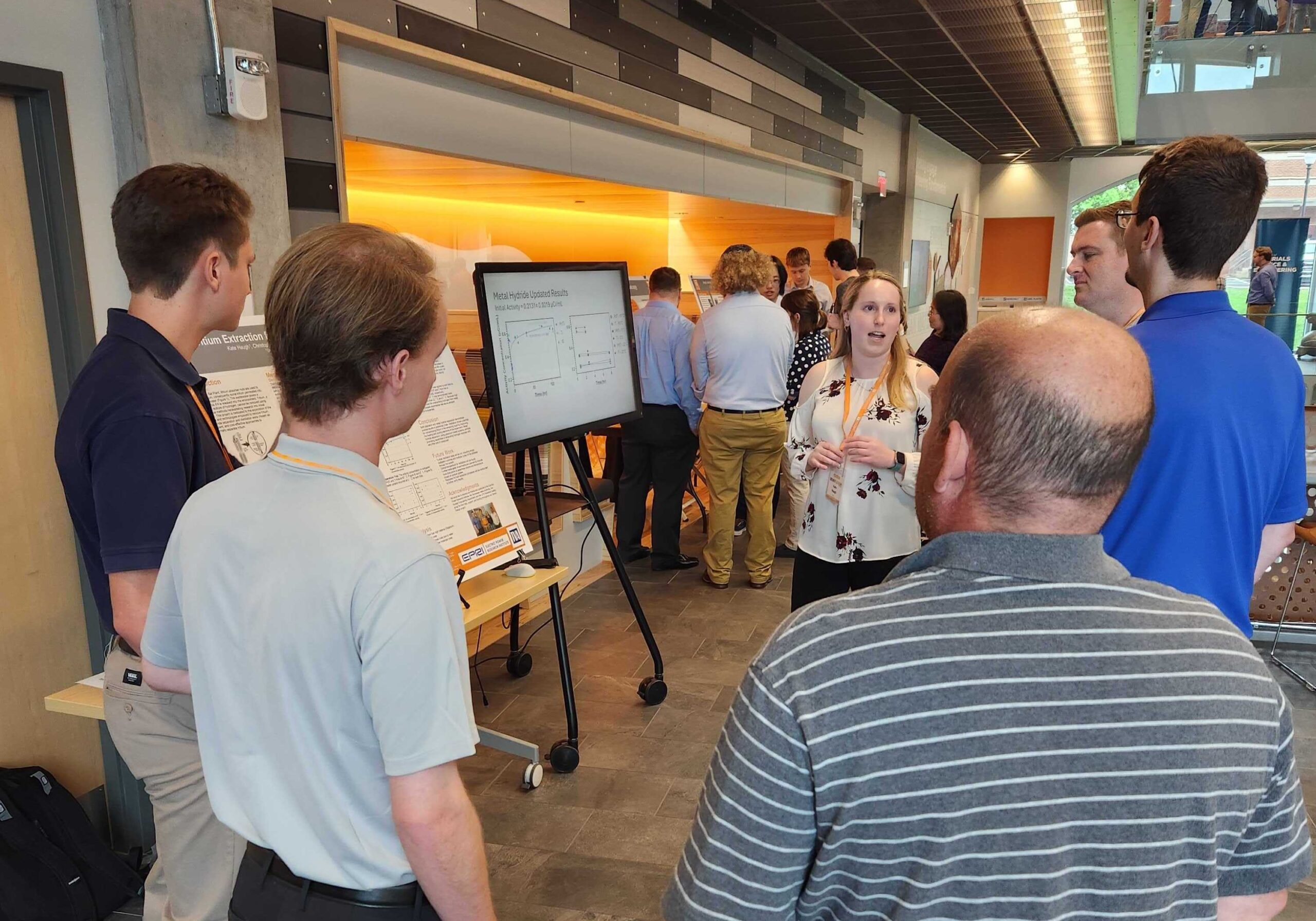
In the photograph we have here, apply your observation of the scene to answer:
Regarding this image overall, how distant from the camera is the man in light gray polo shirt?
41.3 inches

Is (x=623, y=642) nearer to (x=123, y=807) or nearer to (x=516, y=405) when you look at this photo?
(x=516, y=405)

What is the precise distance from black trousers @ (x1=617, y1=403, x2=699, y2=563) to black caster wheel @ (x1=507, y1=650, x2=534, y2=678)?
156 centimetres

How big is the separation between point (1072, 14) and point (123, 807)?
7.10 meters

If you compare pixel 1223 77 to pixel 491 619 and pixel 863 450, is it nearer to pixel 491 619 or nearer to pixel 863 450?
pixel 863 450

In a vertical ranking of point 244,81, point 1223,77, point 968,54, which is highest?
point 1223,77

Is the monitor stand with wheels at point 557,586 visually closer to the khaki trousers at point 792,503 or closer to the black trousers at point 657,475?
the khaki trousers at point 792,503

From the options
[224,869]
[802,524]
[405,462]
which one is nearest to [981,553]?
[224,869]

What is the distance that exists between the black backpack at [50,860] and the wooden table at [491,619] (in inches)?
8.3

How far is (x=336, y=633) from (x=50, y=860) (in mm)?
1778

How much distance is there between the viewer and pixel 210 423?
1688 mm

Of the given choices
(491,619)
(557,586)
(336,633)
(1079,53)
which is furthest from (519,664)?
(1079,53)

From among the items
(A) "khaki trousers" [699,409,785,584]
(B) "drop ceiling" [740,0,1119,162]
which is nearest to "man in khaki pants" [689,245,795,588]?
(A) "khaki trousers" [699,409,785,584]

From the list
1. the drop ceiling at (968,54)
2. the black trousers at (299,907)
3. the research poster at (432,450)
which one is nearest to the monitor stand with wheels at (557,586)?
the research poster at (432,450)

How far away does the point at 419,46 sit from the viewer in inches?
127
